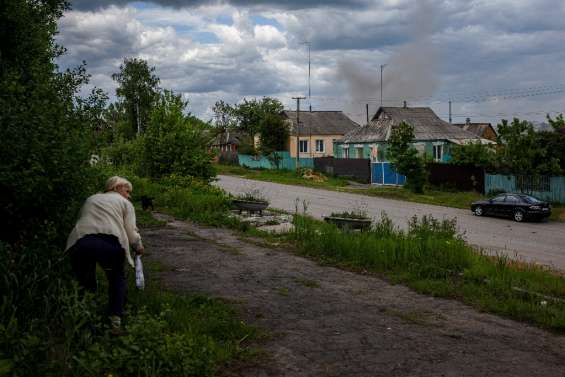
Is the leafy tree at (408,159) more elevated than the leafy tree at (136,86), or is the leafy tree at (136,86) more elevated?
the leafy tree at (136,86)

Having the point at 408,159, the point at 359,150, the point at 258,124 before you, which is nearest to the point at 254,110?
the point at 258,124

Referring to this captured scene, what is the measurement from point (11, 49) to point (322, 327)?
18.6 ft

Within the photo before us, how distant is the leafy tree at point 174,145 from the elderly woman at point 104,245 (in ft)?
61.6

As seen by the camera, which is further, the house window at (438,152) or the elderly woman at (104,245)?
the house window at (438,152)

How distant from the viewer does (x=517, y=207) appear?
25984mm

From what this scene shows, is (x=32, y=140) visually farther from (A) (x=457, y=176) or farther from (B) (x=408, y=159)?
(A) (x=457, y=176)

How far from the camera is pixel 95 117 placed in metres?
8.62

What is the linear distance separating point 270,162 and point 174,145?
1350 inches

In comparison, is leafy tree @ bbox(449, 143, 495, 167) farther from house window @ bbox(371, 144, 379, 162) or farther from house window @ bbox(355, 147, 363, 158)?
house window @ bbox(355, 147, 363, 158)

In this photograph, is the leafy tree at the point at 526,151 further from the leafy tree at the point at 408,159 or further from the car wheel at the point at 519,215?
the leafy tree at the point at 408,159

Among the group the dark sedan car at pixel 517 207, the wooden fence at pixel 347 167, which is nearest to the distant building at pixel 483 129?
the wooden fence at pixel 347 167

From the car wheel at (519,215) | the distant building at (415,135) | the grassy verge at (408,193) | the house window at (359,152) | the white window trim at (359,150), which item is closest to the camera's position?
the car wheel at (519,215)

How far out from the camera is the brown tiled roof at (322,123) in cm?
6688

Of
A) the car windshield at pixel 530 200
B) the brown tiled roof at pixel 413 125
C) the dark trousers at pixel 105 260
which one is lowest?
the car windshield at pixel 530 200
